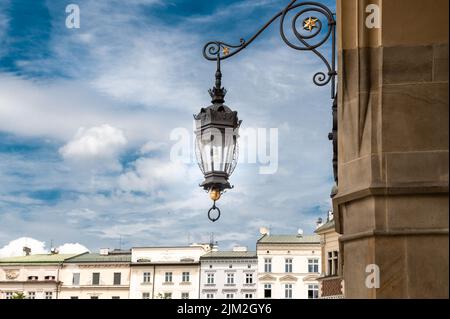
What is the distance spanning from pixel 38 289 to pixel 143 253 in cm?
1158

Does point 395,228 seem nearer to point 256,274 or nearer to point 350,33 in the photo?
point 350,33

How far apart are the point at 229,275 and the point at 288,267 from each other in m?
5.62

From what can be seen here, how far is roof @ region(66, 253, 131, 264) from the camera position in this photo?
7838 cm

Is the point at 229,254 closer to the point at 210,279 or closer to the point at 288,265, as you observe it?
the point at 210,279

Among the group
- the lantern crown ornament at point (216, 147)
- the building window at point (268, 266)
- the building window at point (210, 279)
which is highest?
the building window at point (268, 266)

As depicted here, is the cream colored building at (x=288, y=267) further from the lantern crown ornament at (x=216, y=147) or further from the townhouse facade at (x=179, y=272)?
the lantern crown ornament at (x=216, y=147)

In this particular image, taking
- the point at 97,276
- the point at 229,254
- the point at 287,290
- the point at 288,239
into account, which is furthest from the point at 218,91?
the point at 97,276

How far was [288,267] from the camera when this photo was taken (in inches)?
2852

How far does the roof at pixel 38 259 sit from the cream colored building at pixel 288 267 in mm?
21655

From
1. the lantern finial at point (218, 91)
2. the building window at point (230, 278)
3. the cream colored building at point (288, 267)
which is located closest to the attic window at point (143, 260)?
the building window at point (230, 278)

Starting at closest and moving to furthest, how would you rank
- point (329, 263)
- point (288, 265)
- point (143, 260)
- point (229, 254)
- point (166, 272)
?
point (329, 263)
point (288, 265)
point (229, 254)
point (166, 272)
point (143, 260)

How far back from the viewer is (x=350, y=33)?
18.2 feet

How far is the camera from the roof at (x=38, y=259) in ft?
264

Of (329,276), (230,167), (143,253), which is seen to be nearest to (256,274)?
(143,253)
